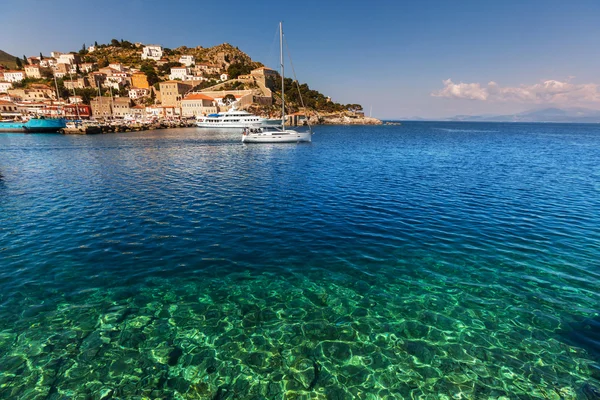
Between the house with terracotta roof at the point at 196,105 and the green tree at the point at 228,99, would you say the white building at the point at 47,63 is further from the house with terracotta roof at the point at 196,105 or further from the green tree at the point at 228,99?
the green tree at the point at 228,99

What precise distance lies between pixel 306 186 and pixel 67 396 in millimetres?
20670

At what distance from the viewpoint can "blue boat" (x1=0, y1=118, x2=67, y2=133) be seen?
3383 inches

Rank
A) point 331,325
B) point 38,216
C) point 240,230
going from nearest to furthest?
point 331,325
point 240,230
point 38,216

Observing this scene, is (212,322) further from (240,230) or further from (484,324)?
(484,324)

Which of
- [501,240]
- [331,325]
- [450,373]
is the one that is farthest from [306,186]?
[450,373]

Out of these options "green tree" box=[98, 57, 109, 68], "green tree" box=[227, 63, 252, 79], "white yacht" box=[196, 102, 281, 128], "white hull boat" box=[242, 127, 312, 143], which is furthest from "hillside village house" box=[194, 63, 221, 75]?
"white hull boat" box=[242, 127, 312, 143]

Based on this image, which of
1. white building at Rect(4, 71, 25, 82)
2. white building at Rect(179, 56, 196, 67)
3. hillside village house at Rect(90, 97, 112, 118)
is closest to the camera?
hillside village house at Rect(90, 97, 112, 118)

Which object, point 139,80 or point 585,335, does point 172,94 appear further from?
point 585,335

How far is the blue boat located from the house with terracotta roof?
2473 inches

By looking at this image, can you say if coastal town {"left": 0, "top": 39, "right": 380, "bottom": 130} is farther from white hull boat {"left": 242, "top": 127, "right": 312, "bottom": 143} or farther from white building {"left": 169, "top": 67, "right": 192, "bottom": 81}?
white hull boat {"left": 242, "top": 127, "right": 312, "bottom": 143}

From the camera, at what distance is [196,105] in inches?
5738

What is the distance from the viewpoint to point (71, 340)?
7.55 m

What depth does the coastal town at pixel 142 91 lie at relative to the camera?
434 ft

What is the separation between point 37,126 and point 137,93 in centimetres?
8210
